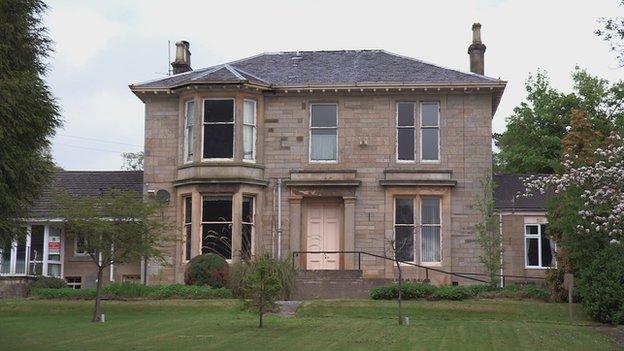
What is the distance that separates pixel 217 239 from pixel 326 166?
15.5ft

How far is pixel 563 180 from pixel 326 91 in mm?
15229

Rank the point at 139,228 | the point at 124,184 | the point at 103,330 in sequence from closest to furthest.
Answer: the point at 103,330
the point at 139,228
the point at 124,184

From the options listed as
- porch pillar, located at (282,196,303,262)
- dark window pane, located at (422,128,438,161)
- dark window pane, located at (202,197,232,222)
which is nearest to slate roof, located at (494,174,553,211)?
dark window pane, located at (422,128,438,161)

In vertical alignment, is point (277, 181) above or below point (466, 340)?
above

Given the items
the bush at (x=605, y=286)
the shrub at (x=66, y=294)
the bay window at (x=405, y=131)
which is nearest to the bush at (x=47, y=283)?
the shrub at (x=66, y=294)

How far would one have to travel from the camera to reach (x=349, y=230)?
1273 inches

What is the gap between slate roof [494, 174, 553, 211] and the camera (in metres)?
34.4

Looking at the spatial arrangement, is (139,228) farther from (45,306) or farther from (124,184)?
(124,184)

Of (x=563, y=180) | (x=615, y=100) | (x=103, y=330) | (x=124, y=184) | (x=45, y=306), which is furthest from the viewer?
(x=615, y=100)

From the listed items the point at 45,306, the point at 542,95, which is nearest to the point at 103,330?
the point at 45,306

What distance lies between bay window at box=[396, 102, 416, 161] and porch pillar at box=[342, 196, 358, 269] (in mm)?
2402

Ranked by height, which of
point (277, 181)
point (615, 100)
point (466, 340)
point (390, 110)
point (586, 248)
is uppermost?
point (615, 100)

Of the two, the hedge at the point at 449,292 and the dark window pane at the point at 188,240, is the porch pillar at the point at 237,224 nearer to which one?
the dark window pane at the point at 188,240

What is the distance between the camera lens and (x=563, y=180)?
1875 centimetres
